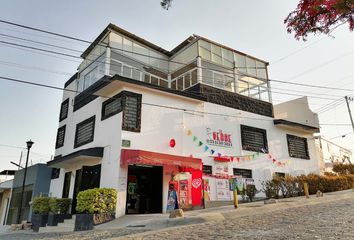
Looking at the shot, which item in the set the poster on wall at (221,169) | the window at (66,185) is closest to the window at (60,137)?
the window at (66,185)

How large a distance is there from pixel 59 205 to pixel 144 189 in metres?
4.39

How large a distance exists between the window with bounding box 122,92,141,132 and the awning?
1428mm

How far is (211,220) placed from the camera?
9906 mm

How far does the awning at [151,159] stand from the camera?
1371cm

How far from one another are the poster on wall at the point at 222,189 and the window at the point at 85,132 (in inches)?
295

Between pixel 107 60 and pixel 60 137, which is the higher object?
pixel 107 60

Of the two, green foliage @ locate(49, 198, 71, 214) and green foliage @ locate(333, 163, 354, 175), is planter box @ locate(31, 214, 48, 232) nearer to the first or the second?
green foliage @ locate(49, 198, 71, 214)

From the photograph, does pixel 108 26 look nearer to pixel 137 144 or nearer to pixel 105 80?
pixel 105 80

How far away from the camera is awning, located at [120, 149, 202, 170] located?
45.0ft

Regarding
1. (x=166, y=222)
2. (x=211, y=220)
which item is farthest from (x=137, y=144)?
(x=211, y=220)

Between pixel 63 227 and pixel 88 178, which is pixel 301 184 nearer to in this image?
pixel 88 178

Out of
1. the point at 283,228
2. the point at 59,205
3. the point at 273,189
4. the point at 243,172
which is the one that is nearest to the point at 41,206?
the point at 59,205

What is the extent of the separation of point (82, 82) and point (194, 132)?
822 centimetres

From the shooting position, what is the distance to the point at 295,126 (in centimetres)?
2194
